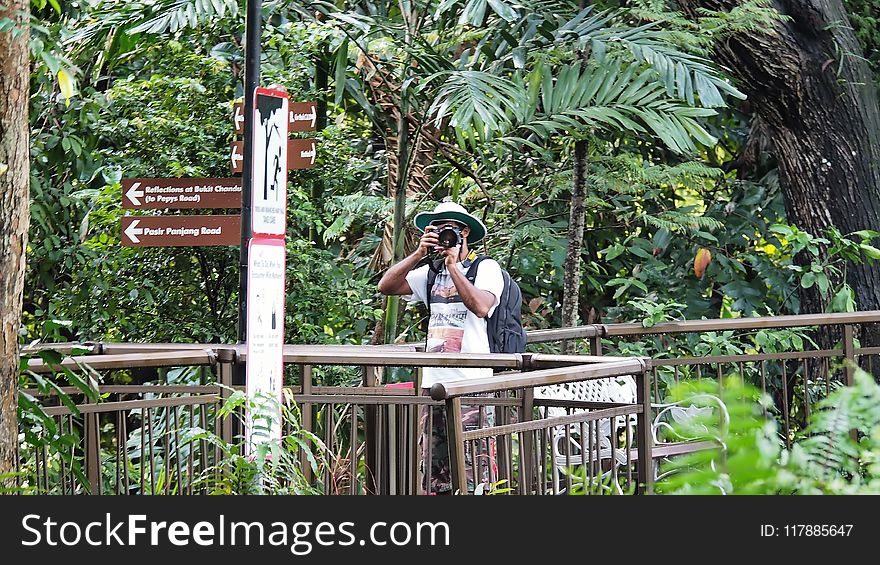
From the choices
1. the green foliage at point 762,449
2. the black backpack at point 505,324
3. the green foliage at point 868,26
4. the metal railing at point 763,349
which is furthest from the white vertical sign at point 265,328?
the green foliage at point 868,26

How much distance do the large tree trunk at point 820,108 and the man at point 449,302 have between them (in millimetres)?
2675

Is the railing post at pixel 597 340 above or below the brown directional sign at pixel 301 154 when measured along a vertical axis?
below

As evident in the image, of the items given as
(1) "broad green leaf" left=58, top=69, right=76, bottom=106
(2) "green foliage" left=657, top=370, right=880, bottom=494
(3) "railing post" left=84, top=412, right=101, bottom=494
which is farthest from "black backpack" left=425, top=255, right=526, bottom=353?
(2) "green foliage" left=657, top=370, right=880, bottom=494

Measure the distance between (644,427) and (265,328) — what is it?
1353 millimetres

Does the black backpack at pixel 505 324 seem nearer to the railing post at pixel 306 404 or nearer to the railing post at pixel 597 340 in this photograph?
the railing post at pixel 597 340

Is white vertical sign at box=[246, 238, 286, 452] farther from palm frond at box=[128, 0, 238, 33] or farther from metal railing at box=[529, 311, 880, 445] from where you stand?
palm frond at box=[128, 0, 238, 33]

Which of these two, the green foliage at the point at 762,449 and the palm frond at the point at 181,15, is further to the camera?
the palm frond at the point at 181,15

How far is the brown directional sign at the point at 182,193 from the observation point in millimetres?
4863

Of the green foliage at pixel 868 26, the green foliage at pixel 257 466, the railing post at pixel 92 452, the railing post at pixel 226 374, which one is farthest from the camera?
the green foliage at pixel 868 26

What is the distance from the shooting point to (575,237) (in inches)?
259

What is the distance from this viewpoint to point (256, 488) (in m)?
3.21
